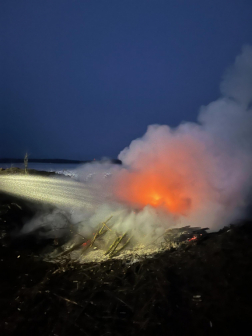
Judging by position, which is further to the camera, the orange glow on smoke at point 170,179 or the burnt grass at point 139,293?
the orange glow on smoke at point 170,179

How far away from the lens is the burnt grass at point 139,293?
3.53m

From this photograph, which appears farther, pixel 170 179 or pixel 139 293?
pixel 170 179

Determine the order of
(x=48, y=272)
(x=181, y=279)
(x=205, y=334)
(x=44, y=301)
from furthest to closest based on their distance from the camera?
(x=48, y=272), (x=181, y=279), (x=44, y=301), (x=205, y=334)

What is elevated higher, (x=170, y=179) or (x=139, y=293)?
(x=170, y=179)

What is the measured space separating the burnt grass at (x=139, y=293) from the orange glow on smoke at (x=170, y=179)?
2646mm

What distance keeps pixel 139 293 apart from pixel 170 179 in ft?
19.5

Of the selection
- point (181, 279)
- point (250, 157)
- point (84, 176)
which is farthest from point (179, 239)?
point (84, 176)

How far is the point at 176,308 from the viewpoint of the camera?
3795mm

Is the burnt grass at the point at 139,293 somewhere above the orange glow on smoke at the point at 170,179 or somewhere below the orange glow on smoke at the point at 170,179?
below

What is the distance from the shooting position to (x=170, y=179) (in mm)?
9570

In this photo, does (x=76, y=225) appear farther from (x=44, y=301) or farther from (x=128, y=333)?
(x=128, y=333)

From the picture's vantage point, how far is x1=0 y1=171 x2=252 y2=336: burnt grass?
3.53 metres

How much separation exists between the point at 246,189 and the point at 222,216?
201 centimetres

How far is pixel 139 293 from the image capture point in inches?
167
